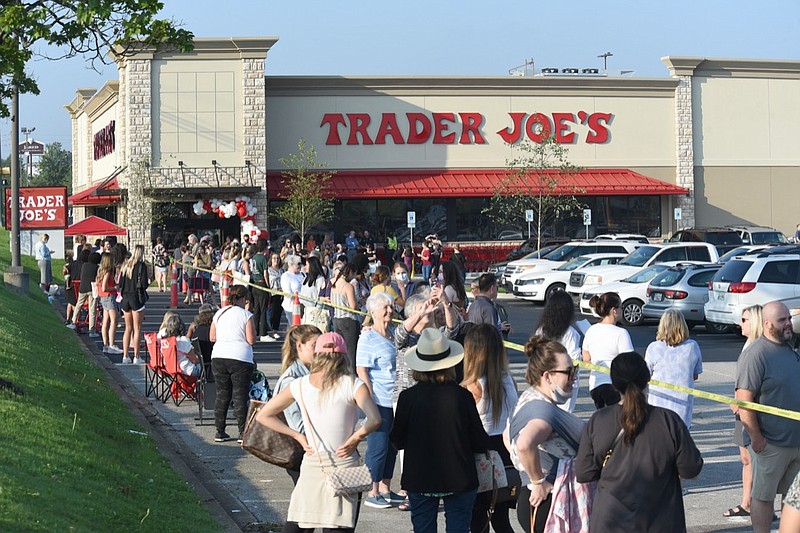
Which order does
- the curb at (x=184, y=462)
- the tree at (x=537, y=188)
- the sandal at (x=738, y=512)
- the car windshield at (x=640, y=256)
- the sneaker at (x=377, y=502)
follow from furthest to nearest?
the tree at (x=537, y=188), the car windshield at (x=640, y=256), the sneaker at (x=377, y=502), the sandal at (x=738, y=512), the curb at (x=184, y=462)

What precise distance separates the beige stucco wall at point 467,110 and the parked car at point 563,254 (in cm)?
1488

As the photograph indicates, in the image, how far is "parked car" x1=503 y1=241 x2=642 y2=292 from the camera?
107 ft

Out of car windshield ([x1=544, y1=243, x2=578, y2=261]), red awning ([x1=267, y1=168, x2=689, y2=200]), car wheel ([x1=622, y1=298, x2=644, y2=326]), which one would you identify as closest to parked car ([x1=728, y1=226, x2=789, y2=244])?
car windshield ([x1=544, y1=243, x2=578, y2=261])

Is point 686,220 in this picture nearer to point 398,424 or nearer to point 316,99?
point 316,99

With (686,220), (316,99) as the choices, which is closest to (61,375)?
(316,99)

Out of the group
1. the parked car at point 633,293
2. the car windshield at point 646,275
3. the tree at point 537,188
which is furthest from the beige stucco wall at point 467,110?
the parked car at point 633,293

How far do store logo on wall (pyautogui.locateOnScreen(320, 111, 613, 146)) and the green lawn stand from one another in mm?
34423

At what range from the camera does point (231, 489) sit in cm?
997

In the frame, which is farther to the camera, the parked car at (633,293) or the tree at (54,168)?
the tree at (54,168)

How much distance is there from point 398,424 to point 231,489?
3.92 metres

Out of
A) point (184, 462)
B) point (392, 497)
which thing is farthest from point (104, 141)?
point (392, 497)

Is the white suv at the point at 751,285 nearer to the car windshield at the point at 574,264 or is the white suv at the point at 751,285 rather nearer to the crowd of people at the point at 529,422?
the car windshield at the point at 574,264

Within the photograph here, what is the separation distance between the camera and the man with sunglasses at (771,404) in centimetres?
745

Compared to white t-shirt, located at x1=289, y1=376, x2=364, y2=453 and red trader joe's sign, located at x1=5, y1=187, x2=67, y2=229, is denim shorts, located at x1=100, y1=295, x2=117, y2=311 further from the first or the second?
white t-shirt, located at x1=289, y1=376, x2=364, y2=453
